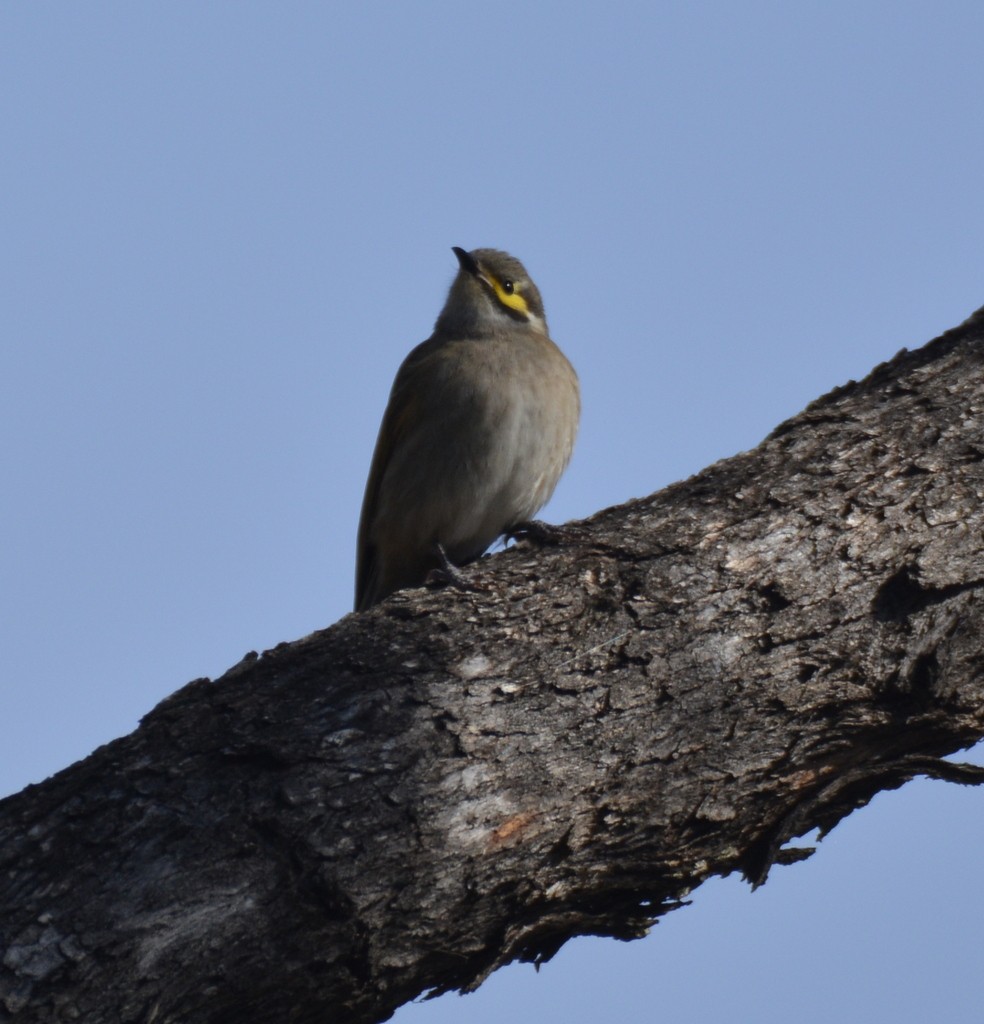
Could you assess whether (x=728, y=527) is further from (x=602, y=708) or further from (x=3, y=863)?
(x=3, y=863)

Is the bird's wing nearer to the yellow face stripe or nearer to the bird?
the bird

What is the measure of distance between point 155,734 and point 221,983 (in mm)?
795

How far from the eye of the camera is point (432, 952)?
A: 13.0ft

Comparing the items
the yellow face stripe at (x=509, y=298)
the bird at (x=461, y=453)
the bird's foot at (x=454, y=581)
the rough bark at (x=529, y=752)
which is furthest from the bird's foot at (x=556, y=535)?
the yellow face stripe at (x=509, y=298)

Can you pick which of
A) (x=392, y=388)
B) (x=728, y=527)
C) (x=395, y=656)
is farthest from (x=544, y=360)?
(x=395, y=656)

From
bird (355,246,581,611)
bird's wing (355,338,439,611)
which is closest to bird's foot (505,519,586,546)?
bird (355,246,581,611)

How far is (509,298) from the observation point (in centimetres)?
868

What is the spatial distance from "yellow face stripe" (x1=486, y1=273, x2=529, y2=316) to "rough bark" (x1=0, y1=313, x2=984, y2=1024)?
11.8 ft

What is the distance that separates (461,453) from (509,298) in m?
1.79

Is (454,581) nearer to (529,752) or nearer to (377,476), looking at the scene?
(529,752)

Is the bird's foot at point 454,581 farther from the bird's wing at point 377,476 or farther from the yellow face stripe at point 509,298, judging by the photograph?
the yellow face stripe at point 509,298

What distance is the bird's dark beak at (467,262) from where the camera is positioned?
8.70m

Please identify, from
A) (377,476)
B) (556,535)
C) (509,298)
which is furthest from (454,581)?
(509,298)

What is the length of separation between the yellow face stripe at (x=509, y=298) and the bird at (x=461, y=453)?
0.54 metres
